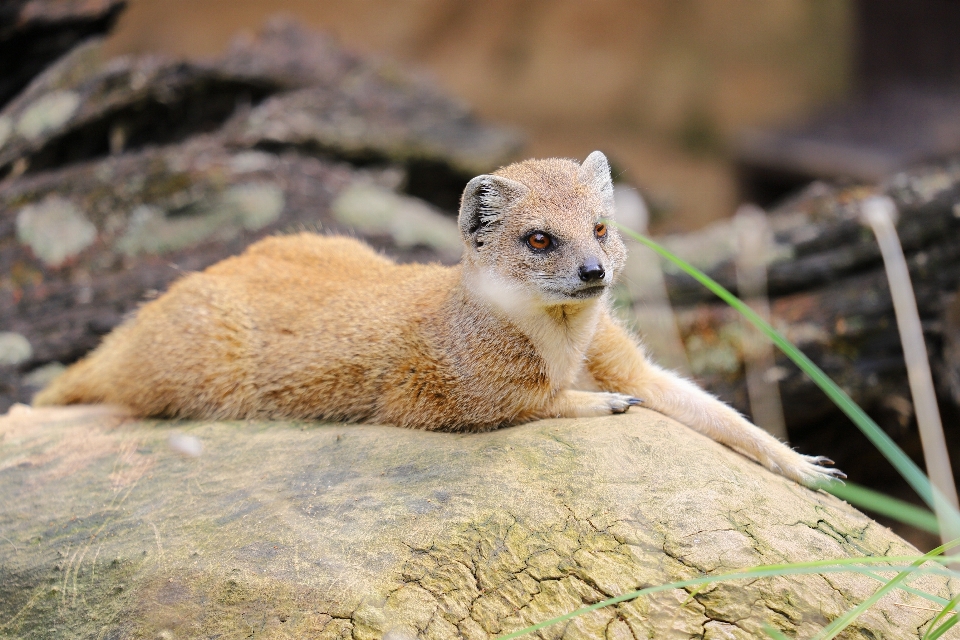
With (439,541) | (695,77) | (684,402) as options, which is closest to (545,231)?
(684,402)

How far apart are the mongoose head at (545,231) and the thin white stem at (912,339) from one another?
2.00 metres

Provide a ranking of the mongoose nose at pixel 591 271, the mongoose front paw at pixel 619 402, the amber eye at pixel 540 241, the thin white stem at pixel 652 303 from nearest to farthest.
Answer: the mongoose nose at pixel 591 271
the amber eye at pixel 540 241
the mongoose front paw at pixel 619 402
the thin white stem at pixel 652 303

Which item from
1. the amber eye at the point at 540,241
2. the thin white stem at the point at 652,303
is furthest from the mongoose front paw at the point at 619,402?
the thin white stem at the point at 652,303

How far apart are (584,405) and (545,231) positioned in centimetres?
93

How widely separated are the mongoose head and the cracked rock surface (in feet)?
2.34

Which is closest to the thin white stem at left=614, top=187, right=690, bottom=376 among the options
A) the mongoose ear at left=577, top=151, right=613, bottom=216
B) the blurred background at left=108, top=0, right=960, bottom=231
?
the mongoose ear at left=577, top=151, right=613, bottom=216

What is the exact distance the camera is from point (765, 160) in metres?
12.3

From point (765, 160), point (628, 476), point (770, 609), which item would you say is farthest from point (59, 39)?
point (765, 160)

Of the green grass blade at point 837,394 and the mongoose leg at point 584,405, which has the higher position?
the green grass blade at point 837,394

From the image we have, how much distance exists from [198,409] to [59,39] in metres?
4.06

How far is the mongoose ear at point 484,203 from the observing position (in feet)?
12.4

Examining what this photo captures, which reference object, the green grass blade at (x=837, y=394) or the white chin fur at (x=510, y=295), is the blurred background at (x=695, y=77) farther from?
the green grass blade at (x=837, y=394)

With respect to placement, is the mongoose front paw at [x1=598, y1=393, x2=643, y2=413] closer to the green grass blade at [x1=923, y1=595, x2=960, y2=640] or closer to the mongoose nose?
the mongoose nose

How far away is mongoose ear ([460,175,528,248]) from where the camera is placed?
148 inches
